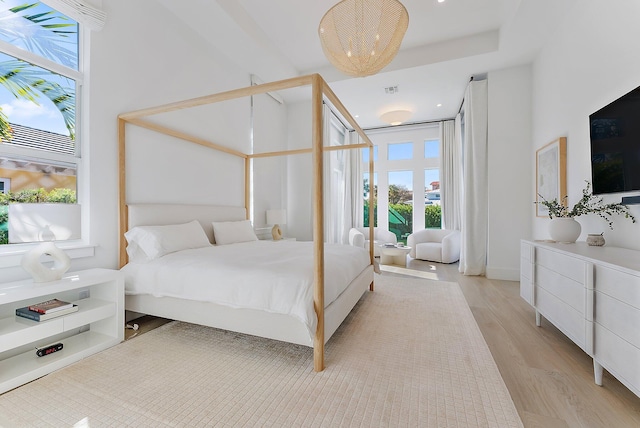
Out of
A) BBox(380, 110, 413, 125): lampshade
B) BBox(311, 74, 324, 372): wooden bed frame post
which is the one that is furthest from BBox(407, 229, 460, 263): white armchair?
BBox(311, 74, 324, 372): wooden bed frame post

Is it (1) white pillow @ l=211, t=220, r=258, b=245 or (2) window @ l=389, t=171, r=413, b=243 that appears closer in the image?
(1) white pillow @ l=211, t=220, r=258, b=245

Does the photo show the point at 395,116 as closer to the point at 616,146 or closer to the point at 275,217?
the point at 275,217

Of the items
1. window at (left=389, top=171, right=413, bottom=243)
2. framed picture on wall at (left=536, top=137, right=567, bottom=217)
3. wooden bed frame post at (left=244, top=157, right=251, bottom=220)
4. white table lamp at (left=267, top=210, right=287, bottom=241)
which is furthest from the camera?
window at (left=389, top=171, right=413, bottom=243)

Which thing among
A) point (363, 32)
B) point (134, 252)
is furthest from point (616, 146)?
point (134, 252)

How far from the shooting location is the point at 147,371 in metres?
1.76

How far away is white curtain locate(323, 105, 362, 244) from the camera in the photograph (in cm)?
Answer: 558

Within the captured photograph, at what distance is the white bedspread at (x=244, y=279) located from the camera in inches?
69.3

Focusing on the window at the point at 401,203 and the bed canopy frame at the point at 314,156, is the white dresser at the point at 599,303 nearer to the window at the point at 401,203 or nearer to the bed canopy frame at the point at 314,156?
the bed canopy frame at the point at 314,156

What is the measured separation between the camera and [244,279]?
1.89 meters

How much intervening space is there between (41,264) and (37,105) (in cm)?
126

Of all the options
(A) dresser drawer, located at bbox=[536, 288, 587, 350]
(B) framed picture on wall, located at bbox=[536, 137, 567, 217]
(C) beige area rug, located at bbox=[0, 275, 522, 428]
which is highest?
(B) framed picture on wall, located at bbox=[536, 137, 567, 217]

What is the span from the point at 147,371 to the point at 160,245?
41.1 inches

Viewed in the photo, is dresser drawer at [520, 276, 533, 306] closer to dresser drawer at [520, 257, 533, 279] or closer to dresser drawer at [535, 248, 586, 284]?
dresser drawer at [520, 257, 533, 279]

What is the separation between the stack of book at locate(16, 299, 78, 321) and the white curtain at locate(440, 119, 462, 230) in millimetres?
6541
